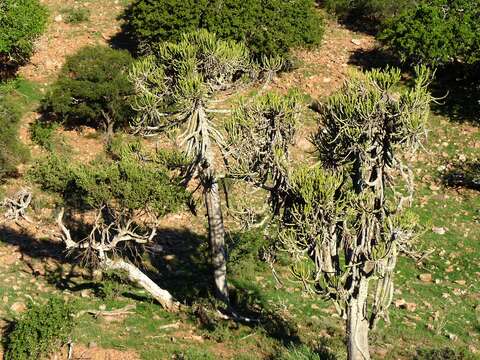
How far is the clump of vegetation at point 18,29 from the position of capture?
104 feet

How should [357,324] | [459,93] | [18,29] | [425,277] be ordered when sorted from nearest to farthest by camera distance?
1. [357,324]
2. [425,277]
3. [18,29]
4. [459,93]

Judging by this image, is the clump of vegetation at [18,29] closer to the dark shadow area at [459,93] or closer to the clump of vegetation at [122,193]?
the clump of vegetation at [122,193]

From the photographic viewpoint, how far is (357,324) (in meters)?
13.0

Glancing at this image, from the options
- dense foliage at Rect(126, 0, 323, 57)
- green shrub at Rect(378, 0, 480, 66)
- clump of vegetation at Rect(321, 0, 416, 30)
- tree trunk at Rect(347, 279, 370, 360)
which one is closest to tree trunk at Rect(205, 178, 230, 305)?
tree trunk at Rect(347, 279, 370, 360)

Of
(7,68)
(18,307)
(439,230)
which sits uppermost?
(18,307)

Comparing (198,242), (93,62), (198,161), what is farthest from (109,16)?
(198,161)

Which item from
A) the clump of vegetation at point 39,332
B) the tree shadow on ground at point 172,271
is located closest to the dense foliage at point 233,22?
the tree shadow on ground at point 172,271

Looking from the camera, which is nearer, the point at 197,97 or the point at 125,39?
the point at 197,97

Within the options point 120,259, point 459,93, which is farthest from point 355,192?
point 459,93

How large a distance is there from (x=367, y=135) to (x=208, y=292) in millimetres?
7804

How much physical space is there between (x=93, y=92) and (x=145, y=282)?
15.0 m

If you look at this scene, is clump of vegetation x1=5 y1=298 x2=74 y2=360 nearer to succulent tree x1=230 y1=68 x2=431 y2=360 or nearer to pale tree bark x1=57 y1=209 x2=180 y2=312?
pale tree bark x1=57 y1=209 x2=180 y2=312

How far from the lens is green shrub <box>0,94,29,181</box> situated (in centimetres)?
2526

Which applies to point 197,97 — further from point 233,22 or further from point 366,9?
point 366,9
